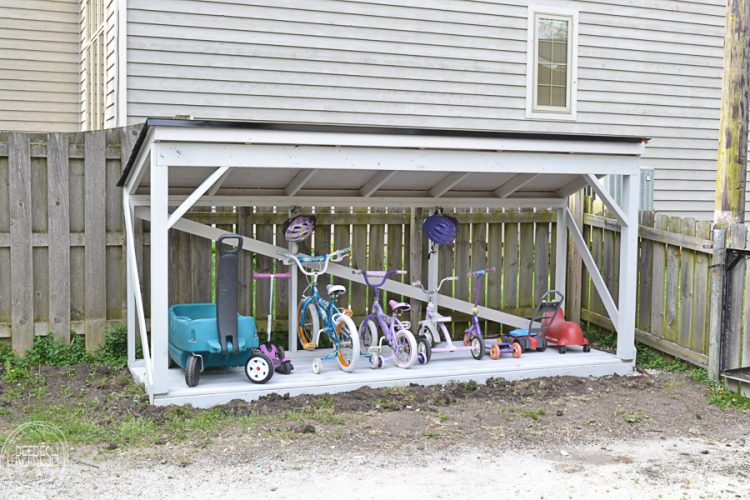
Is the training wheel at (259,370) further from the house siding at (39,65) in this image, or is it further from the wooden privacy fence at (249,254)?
the house siding at (39,65)

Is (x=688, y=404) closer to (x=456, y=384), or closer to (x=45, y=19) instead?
(x=456, y=384)

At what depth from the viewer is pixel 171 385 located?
6504 millimetres

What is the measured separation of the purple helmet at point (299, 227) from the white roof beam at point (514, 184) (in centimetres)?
205

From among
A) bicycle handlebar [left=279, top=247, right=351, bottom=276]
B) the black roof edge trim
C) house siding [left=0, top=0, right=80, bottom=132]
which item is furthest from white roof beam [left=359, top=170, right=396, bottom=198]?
house siding [left=0, top=0, right=80, bottom=132]

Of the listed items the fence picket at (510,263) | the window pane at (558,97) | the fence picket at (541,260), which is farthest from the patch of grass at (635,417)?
the window pane at (558,97)

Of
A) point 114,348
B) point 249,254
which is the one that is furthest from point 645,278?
point 114,348

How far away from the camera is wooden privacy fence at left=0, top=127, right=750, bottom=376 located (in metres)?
7.34

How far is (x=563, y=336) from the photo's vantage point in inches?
323

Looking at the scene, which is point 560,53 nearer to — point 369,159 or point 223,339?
point 369,159

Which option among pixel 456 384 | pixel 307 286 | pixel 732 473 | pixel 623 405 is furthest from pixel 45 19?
pixel 732 473

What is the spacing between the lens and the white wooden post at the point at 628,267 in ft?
25.2

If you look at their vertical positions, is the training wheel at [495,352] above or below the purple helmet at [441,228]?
below

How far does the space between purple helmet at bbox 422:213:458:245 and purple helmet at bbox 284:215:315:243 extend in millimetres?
1218

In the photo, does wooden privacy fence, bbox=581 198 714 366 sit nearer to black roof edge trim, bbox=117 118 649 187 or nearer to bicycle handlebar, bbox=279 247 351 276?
black roof edge trim, bbox=117 118 649 187
